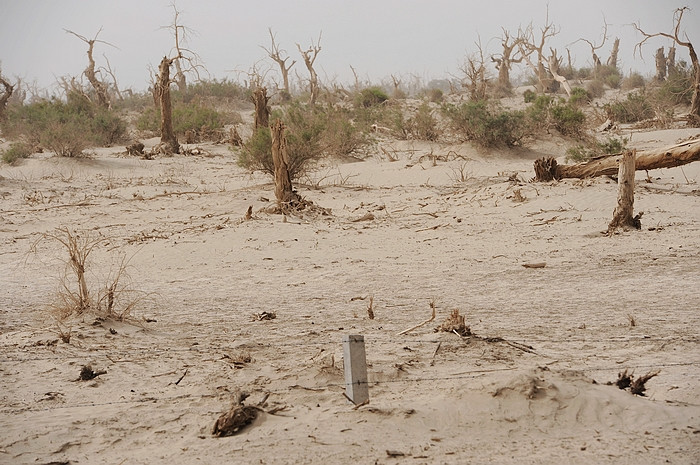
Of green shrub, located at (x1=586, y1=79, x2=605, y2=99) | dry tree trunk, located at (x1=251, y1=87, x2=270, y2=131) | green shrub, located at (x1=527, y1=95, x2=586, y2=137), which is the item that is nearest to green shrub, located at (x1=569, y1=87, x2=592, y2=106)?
green shrub, located at (x1=586, y1=79, x2=605, y2=99)

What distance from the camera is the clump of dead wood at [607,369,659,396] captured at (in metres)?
3.70

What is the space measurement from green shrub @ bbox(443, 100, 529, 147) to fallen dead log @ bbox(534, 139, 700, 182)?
174 inches

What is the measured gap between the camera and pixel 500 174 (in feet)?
46.4

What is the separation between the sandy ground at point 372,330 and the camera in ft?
10.6

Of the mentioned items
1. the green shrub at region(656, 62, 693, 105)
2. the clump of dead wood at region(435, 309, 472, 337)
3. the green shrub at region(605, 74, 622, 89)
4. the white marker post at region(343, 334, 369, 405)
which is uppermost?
the green shrub at region(605, 74, 622, 89)

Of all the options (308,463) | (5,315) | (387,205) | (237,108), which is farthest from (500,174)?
(237,108)

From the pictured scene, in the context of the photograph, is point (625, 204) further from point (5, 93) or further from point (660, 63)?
point (660, 63)

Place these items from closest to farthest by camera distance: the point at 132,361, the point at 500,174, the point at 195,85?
the point at 132,361 < the point at 500,174 < the point at 195,85

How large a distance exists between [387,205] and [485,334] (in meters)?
7.07

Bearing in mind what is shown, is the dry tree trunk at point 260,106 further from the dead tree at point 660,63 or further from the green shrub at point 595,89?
the dead tree at point 660,63

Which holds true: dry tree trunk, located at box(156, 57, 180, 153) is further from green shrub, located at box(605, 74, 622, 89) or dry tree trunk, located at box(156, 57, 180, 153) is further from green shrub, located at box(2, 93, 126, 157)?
green shrub, located at box(605, 74, 622, 89)

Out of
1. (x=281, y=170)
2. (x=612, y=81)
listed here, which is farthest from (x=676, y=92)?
(x=281, y=170)

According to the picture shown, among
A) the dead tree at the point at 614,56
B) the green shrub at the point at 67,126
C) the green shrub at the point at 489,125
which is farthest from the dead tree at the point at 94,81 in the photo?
the dead tree at the point at 614,56

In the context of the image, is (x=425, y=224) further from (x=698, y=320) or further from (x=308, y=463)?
(x=308, y=463)
